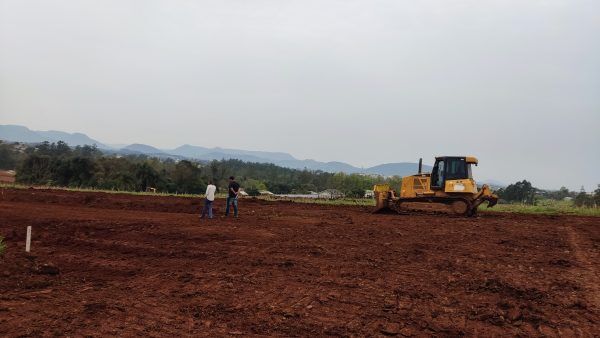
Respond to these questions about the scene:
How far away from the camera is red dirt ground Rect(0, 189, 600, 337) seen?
623cm

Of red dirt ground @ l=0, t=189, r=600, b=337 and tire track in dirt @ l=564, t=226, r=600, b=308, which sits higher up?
tire track in dirt @ l=564, t=226, r=600, b=308

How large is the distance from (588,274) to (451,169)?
11584 millimetres

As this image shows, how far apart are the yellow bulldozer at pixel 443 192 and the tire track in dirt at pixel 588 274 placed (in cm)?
628

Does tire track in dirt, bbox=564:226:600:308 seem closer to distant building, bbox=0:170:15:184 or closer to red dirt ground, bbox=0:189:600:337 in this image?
red dirt ground, bbox=0:189:600:337

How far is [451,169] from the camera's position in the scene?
20562 mm

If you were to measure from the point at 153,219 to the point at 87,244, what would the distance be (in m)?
4.95

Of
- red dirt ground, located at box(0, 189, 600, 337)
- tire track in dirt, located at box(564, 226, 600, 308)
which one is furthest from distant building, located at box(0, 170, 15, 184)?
tire track in dirt, located at box(564, 226, 600, 308)

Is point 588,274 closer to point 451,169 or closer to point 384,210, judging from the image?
point 451,169

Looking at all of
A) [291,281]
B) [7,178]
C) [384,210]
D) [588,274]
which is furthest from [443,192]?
[7,178]

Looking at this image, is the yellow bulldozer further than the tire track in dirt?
Yes

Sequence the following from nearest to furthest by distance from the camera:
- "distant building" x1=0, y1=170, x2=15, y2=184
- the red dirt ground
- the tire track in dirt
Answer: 1. the red dirt ground
2. the tire track in dirt
3. "distant building" x1=0, y1=170, x2=15, y2=184

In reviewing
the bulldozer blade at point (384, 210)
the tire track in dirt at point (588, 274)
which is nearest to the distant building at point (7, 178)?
the bulldozer blade at point (384, 210)

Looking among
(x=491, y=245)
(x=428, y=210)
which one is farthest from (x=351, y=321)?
(x=428, y=210)

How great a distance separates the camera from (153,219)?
655 inches
